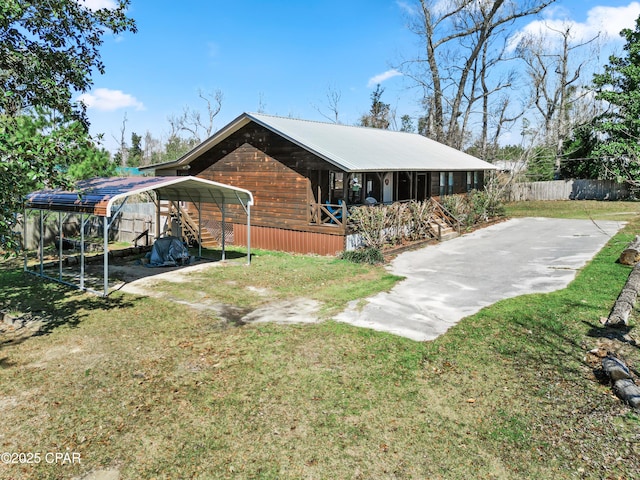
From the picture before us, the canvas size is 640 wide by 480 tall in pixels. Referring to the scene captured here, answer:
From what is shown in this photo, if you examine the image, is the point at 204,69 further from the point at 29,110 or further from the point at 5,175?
the point at 5,175

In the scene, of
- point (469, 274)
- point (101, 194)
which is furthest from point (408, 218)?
point (101, 194)

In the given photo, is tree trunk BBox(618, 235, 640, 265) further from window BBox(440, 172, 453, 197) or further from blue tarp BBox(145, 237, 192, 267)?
blue tarp BBox(145, 237, 192, 267)

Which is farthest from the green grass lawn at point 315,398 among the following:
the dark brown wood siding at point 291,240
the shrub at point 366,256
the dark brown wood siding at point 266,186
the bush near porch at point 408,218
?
the dark brown wood siding at point 266,186

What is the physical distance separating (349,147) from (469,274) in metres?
7.24

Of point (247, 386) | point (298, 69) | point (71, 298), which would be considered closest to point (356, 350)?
point (247, 386)

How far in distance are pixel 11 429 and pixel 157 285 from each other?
6.91 meters

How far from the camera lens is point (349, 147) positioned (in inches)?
700

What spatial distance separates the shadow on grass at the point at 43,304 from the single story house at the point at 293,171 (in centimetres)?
737

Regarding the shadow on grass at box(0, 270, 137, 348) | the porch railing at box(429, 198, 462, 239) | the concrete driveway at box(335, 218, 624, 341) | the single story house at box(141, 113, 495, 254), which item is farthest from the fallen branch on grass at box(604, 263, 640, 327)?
the porch railing at box(429, 198, 462, 239)

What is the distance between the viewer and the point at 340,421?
17.7 ft

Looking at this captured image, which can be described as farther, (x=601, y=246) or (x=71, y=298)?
(x=601, y=246)

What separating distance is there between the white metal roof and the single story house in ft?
0.15

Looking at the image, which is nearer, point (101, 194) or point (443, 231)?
point (101, 194)

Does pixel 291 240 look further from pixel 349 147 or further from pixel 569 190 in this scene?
pixel 569 190
